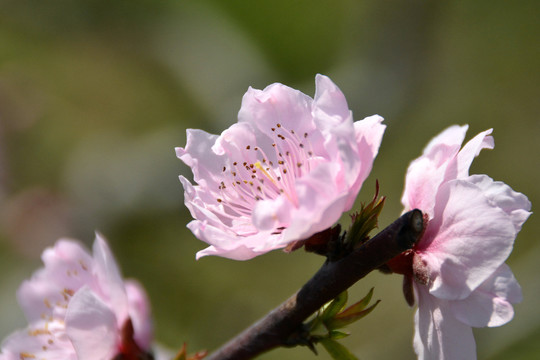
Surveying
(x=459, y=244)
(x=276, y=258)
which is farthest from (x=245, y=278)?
(x=459, y=244)

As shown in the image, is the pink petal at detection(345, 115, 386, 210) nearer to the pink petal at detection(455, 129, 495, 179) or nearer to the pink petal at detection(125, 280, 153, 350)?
the pink petal at detection(455, 129, 495, 179)

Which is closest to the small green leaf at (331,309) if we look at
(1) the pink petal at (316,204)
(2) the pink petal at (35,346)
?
(1) the pink petal at (316,204)

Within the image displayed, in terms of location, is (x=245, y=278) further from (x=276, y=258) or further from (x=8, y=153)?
(x=8, y=153)

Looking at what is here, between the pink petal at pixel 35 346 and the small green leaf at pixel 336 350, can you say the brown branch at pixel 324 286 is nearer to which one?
the small green leaf at pixel 336 350

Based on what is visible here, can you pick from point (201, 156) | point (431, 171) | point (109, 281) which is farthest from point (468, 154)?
point (109, 281)

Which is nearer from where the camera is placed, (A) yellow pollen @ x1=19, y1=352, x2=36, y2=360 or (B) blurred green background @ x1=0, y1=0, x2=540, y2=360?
(A) yellow pollen @ x1=19, y1=352, x2=36, y2=360

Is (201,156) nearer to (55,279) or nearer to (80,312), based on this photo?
(80,312)

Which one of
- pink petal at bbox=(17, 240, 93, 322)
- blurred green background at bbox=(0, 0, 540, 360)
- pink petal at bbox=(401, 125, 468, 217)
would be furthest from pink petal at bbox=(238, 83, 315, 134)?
blurred green background at bbox=(0, 0, 540, 360)
